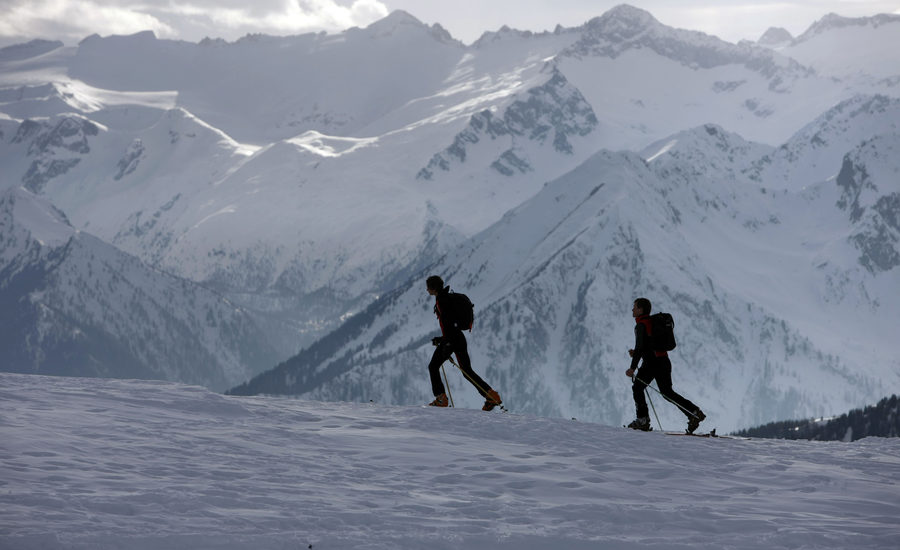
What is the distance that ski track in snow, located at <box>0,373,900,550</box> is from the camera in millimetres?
15453

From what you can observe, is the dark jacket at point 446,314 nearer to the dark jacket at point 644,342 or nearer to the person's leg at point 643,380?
the dark jacket at point 644,342

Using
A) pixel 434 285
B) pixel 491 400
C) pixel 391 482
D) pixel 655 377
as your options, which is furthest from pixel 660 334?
pixel 391 482

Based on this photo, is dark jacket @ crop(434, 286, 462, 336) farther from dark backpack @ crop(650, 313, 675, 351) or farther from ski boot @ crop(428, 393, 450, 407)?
dark backpack @ crop(650, 313, 675, 351)

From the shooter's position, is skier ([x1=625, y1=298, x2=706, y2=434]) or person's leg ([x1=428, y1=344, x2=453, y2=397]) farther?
person's leg ([x1=428, y1=344, x2=453, y2=397])

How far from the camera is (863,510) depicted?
1797cm

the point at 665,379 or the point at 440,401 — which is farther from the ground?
the point at 665,379

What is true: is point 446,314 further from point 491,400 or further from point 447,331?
point 491,400

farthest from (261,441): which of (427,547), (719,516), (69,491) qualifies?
(719,516)

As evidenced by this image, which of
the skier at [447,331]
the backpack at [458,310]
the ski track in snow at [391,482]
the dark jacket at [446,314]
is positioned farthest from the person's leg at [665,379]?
the dark jacket at [446,314]

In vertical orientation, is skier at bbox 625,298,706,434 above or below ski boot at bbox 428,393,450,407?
above

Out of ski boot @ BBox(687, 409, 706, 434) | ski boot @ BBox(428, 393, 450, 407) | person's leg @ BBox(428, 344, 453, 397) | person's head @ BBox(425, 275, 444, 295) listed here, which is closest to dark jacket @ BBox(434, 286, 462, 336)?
person's head @ BBox(425, 275, 444, 295)

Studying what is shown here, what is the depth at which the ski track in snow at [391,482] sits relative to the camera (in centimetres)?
1545

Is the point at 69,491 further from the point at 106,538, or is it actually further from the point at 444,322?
the point at 444,322

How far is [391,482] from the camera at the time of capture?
18484 mm
